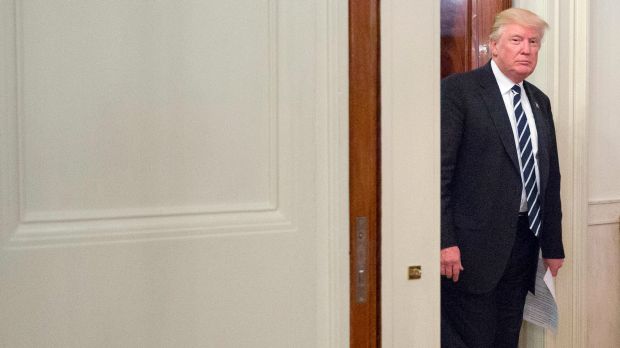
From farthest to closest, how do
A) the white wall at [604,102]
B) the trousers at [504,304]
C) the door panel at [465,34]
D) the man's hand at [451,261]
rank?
the door panel at [465,34] < the white wall at [604,102] < the trousers at [504,304] < the man's hand at [451,261]

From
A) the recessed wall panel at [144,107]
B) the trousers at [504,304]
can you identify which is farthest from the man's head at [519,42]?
the recessed wall panel at [144,107]

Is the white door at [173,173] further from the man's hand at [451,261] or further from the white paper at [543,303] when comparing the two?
the white paper at [543,303]

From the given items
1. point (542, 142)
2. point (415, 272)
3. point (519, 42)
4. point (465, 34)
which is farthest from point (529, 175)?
point (415, 272)

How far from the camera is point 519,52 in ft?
6.24

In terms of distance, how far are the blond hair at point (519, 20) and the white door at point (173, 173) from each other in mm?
1255

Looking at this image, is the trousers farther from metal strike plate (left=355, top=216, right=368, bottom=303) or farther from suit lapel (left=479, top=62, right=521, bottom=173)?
metal strike plate (left=355, top=216, right=368, bottom=303)

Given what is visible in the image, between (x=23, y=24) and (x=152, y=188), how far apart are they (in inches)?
10.1

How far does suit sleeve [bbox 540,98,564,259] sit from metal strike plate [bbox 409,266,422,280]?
1.15m

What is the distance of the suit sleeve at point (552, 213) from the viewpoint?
1.89 metres

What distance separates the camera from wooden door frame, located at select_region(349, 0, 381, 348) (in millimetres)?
878

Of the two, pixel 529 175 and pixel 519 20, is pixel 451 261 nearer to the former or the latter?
pixel 529 175

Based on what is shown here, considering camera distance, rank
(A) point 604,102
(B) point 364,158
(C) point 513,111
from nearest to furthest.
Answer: (B) point 364,158 < (C) point 513,111 < (A) point 604,102

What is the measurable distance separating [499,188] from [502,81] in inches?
15.8

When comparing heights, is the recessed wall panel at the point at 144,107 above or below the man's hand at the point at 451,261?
above
